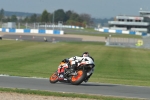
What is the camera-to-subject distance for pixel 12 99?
13492 millimetres

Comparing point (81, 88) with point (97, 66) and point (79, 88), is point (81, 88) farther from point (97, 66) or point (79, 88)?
point (97, 66)

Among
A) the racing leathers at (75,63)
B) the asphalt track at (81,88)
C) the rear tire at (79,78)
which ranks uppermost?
the racing leathers at (75,63)

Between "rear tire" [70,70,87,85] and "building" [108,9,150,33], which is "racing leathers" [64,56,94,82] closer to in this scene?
"rear tire" [70,70,87,85]

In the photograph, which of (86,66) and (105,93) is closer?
(105,93)

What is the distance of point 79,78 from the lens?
715 inches

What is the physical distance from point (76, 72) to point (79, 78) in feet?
0.88

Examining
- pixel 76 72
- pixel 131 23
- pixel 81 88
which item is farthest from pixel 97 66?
pixel 131 23

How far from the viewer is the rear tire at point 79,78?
17980 millimetres

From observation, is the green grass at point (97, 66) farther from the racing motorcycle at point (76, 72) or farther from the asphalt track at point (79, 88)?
the racing motorcycle at point (76, 72)

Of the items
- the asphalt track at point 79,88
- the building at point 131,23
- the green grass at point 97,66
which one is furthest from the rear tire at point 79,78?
the building at point 131,23

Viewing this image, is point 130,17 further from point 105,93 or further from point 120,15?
point 105,93

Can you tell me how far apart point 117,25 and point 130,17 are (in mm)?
7142

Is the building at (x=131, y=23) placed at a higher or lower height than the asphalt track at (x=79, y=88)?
lower

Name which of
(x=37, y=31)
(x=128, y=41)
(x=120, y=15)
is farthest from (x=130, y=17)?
(x=128, y=41)
